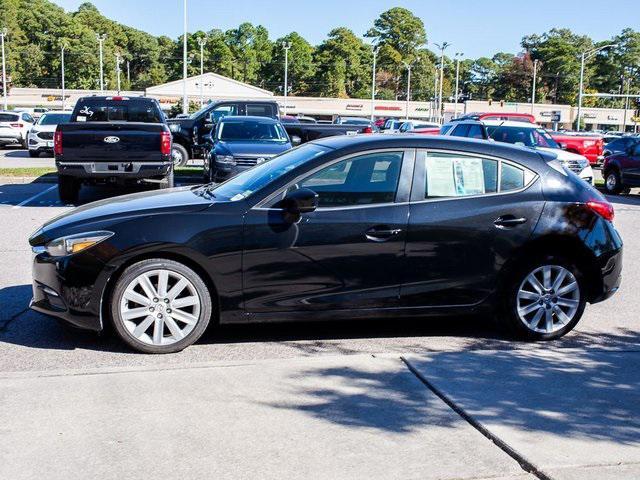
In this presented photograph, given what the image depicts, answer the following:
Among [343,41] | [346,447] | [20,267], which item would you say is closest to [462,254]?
[346,447]

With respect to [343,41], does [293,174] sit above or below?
below

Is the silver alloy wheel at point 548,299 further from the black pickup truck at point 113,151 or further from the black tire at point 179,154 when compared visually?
the black tire at point 179,154

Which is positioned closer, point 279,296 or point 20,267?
point 279,296

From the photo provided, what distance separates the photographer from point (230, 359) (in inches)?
220

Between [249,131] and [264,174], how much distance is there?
34.1 ft

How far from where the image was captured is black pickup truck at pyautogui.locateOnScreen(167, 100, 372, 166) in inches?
811

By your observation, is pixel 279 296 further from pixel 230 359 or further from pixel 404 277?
pixel 404 277

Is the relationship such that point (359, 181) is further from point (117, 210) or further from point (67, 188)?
point (67, 188)

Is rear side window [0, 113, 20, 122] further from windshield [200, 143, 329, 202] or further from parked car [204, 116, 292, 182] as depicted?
windshield [200, 143, 329, 202]

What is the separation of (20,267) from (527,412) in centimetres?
601

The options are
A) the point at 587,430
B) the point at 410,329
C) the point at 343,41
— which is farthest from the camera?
the point at 343,41

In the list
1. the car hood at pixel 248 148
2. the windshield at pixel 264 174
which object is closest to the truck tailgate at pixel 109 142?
the car hood at pixel 248 148

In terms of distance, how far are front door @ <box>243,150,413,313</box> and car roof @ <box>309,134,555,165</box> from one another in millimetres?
100

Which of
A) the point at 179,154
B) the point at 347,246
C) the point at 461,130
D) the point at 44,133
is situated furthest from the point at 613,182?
the point at 44,133
